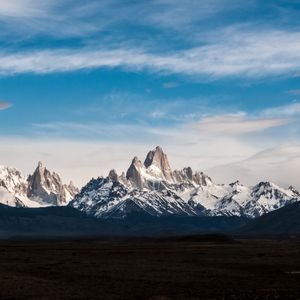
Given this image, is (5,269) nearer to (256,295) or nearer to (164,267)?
(164,267)

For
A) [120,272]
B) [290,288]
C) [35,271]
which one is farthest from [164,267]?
[290,288]

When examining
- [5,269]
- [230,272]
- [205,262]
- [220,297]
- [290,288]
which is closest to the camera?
[220,297]

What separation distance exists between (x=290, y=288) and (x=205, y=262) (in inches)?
1509

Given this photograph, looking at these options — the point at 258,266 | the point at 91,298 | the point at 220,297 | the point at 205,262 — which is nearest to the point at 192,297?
the point at 220,297

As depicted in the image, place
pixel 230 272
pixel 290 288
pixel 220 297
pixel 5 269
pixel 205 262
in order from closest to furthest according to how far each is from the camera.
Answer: pixel 220 297 → pixel 290 288 → pixel 230 272 → pixel 5 269 → pixel 205 262

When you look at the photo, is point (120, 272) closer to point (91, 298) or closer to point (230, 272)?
point (230, 272)

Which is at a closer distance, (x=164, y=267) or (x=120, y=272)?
(x=120, y=272)

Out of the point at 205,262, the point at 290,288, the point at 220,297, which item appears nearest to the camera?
the point at 220,297

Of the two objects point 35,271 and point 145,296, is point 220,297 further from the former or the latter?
point 35,271

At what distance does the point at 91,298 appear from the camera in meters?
53.1

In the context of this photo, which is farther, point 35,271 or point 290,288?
point 35,271

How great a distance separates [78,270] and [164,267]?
38.2 ft

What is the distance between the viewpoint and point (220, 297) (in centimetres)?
5303

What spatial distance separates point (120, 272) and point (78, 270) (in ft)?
19.8
